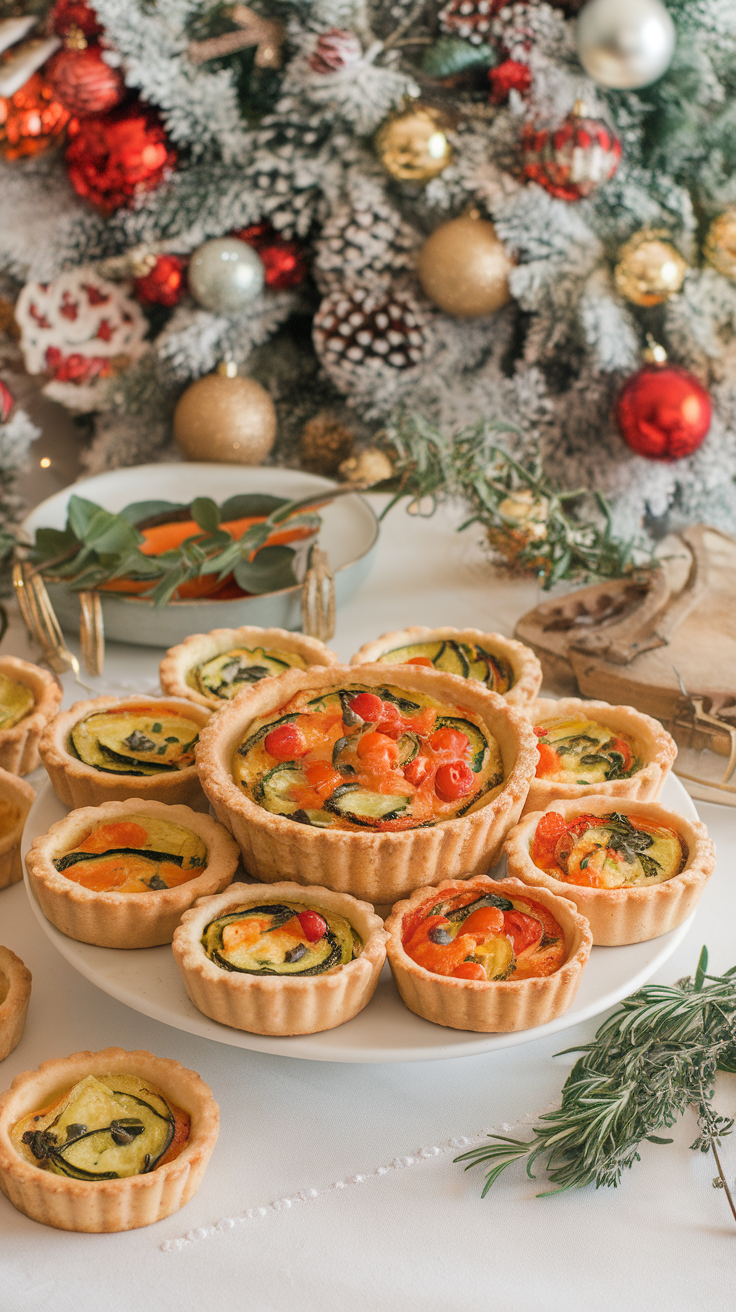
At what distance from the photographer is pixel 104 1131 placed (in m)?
1.48

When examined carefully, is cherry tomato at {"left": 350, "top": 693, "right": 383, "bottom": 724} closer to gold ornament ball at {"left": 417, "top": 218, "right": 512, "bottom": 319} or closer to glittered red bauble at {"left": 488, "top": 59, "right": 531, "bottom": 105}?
gold ornament ball at {"left": 417, "top": 218, "right": 512, "bottom": 319}

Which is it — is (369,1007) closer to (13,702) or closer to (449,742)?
(449,742)

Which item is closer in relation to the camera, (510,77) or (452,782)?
(452,782)

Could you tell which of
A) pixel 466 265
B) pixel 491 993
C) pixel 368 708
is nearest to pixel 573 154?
pixel 466 265

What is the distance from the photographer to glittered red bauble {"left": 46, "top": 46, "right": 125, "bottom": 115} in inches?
116

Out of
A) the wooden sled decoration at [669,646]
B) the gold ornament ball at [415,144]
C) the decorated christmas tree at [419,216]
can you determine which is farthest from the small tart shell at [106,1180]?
the gold ornament ball at [415,144]

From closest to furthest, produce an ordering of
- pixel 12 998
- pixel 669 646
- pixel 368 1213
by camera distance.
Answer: pixel 368 1213 < pixel 12 998 < pixel 669 646

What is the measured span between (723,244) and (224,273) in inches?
55.4

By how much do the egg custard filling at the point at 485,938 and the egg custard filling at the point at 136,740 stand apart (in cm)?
59

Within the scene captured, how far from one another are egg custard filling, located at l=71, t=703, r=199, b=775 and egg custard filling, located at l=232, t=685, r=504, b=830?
0.18 metres

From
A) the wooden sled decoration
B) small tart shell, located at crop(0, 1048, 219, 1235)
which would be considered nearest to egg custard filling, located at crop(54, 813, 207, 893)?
small tart shell, located at crop(0, 1048, 219, 1235)

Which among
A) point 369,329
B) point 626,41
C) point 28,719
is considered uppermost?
point 626,41

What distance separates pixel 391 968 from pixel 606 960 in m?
0.33

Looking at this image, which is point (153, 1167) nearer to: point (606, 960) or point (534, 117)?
point (606, 960)
